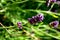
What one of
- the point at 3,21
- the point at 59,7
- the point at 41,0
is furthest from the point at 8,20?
the point at 59,7

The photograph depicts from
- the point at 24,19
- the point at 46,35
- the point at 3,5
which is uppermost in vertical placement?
the point at 3,5

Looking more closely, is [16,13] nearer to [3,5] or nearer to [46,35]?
[3,5]

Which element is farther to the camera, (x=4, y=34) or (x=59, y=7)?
(x=59, y=7)

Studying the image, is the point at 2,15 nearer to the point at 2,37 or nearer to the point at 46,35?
the point at 2,37

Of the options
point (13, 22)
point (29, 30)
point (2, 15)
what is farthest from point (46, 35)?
point (2, 15)

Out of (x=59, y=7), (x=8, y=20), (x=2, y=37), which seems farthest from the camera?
(x=59, y=7)

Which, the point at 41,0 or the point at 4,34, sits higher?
the point at 41,0

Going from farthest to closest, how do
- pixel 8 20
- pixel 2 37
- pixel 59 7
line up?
pixel 59 7 < pixel 8 20 < pixel 2 37

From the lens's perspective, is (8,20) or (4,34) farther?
(8,20)

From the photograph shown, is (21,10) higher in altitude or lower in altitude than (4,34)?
higher
